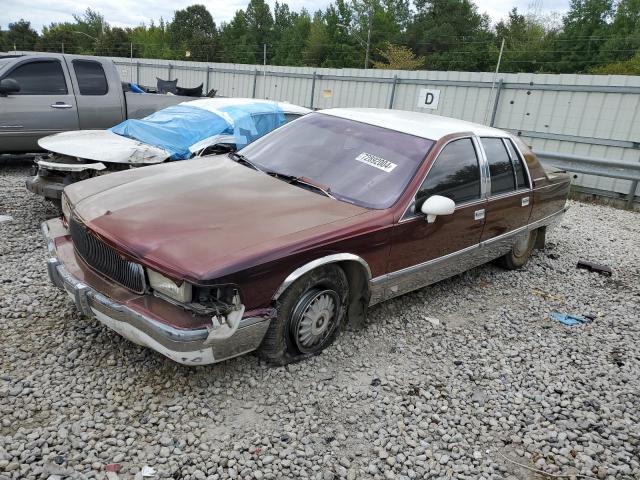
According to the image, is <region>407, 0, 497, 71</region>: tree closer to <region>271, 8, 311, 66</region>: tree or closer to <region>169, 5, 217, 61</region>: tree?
<region>271, 8, 311, 66</region>: tree

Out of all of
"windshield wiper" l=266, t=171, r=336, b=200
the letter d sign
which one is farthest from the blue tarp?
the letter d sign

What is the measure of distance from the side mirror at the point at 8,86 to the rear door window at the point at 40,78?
0.22 m

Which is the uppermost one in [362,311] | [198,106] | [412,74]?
[412,74]

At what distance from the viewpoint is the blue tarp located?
6027mm

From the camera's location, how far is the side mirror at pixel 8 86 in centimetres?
677

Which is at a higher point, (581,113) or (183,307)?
(581,113)

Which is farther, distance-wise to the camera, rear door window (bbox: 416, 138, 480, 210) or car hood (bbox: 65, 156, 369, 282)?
rear door window (bbox: 416, 138, 480, 210)

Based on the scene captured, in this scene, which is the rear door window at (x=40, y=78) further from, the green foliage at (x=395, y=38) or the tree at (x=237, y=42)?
the tree at (x=237, y=42)

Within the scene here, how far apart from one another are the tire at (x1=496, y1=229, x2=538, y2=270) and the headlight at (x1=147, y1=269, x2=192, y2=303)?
375 cm

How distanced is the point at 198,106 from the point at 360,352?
4.64m

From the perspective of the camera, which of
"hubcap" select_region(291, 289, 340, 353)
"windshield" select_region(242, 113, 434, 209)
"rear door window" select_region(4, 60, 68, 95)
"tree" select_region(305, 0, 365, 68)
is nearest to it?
"hubcap" select_region(291, 289, 340, 353)

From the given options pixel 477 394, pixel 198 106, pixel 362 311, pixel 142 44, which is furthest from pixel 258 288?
pixel 142 44

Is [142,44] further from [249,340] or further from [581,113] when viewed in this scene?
[249,340]

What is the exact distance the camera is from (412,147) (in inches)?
152
